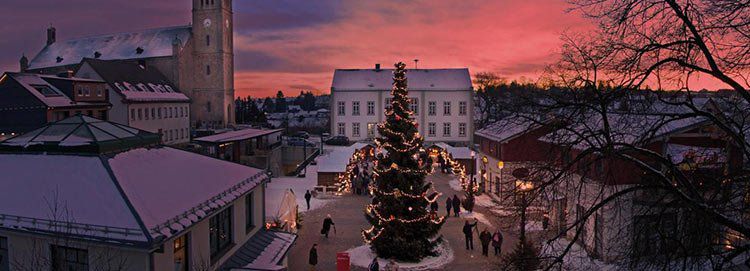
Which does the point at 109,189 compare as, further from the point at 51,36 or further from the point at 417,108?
the point at 51,36

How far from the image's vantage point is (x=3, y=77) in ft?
131

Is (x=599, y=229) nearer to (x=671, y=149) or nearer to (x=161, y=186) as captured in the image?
(x=671, y=149)

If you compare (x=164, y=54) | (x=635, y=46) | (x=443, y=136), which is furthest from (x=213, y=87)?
(x=635, y=46)

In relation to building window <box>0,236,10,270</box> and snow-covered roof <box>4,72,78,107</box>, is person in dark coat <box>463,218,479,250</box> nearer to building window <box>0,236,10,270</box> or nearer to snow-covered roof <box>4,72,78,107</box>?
building window <box>0,236,10,270</box>

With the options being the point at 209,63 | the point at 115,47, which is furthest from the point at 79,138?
the point at 115,47

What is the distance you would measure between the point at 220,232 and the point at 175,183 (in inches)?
Result: 75.3

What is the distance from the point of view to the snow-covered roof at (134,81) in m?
51.0

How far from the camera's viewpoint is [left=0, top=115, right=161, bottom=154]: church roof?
13.2 metres

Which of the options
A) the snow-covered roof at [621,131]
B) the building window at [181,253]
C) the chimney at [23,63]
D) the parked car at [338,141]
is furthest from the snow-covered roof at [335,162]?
the chimney at [23,63]

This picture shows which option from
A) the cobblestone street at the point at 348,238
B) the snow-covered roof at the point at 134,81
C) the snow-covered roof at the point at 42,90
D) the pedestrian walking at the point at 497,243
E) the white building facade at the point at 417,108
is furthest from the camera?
the white building facade at the point at 417,108

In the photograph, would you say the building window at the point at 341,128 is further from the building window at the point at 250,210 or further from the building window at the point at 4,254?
the building window at the point at 4,254

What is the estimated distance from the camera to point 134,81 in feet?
182

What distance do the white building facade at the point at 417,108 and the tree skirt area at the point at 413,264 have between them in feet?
136

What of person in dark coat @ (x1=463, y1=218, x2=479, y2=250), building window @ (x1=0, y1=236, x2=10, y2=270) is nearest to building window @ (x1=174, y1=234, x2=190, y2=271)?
building window @ (x1=0, y1=236, x2=10, y2=270)
